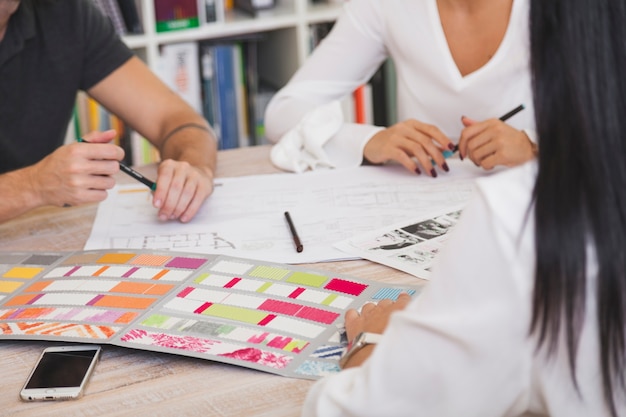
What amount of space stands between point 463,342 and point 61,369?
47cm

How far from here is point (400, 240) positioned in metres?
1.20

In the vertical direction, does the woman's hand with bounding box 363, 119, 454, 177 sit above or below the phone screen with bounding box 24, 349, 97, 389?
above

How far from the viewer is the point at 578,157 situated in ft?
2.11

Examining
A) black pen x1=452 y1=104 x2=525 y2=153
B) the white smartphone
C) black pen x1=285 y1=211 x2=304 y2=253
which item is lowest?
the white smartphone

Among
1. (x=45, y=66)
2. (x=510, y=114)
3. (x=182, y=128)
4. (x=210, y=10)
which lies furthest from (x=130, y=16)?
(x=510, y=114)

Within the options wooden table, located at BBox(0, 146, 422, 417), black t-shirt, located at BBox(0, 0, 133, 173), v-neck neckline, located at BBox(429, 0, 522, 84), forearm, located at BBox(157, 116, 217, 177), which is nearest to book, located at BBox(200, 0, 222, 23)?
black t-shirt, located at BBox(0, 0, 133, 173)

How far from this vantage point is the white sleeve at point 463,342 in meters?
0.65

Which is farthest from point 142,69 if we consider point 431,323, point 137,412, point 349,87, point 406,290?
point 431,323

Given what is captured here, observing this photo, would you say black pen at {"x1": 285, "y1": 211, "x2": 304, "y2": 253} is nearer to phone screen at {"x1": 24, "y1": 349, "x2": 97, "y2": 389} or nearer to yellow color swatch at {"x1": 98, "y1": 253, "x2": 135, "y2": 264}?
yellow color swatch at {"x1": 98, "y1": 253, "x2": 135, "y2": 264}

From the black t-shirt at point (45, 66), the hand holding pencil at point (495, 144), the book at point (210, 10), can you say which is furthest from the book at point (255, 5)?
the hand holding pencil at point (495, 144)

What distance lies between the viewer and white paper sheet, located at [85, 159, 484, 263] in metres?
1.21

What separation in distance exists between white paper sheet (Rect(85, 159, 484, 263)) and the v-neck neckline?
206 millimetres

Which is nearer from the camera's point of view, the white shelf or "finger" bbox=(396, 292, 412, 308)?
"finger" bbox=(396, 292, 412, 308)

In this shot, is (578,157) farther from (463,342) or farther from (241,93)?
(241,93)
